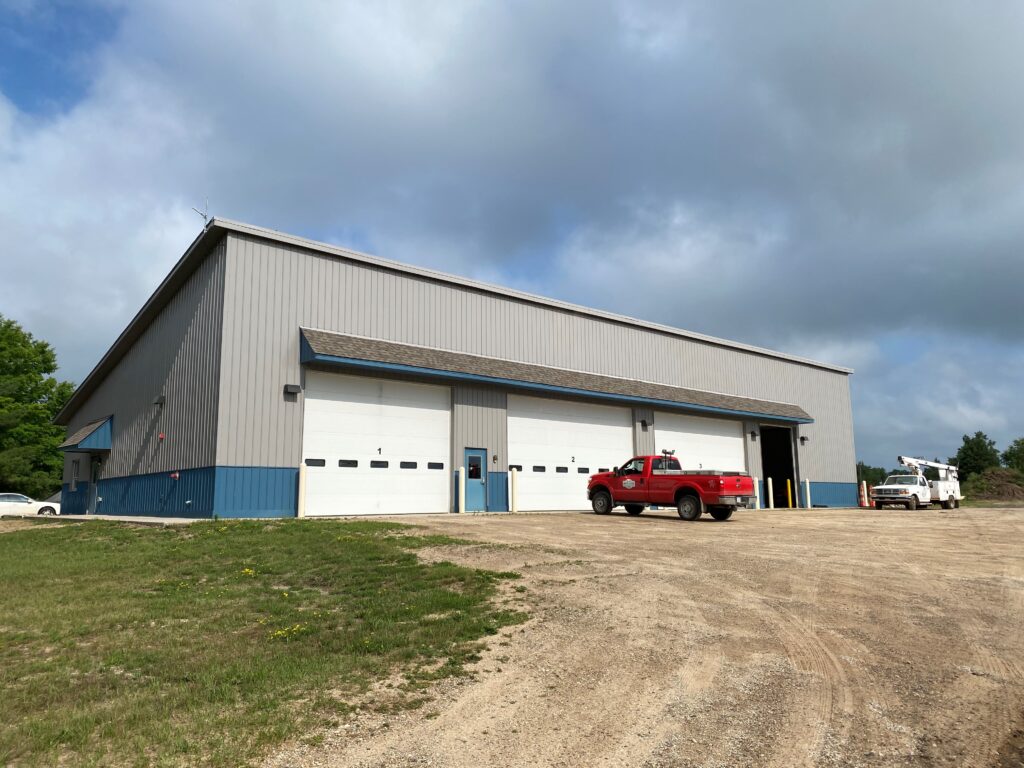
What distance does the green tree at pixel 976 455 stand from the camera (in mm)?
85125

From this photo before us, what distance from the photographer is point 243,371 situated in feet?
68.5

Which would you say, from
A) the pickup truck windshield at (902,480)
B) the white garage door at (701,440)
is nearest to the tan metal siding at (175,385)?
the white garage door at (701,440)

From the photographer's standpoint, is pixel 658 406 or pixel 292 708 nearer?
pixel 292 708

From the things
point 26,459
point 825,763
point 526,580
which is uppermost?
point 26,459

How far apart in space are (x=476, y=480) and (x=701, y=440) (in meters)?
12.9

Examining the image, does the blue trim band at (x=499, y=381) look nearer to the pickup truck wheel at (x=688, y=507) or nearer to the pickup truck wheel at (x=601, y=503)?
the pickup truck wheel at (x=601, y=503)

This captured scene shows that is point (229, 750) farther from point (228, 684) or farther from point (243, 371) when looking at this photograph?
point (243, 371)

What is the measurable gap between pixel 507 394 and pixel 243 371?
934cm

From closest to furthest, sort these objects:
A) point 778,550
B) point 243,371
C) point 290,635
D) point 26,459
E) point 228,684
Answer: point 228,684, point 290,635, point 778,550, point 243,371, point 26,459

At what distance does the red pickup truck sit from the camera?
70.4ft

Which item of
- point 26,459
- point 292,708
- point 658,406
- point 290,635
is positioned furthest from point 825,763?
point 26,459

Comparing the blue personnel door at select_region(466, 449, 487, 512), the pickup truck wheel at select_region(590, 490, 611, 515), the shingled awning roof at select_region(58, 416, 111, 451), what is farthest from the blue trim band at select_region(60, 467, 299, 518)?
the shingled awning roof at select_region(58, 416, 111, 451)

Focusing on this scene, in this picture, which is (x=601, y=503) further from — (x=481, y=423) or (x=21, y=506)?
(x=21, y=506)

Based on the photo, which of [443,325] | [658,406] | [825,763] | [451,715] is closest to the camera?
[825,763]
